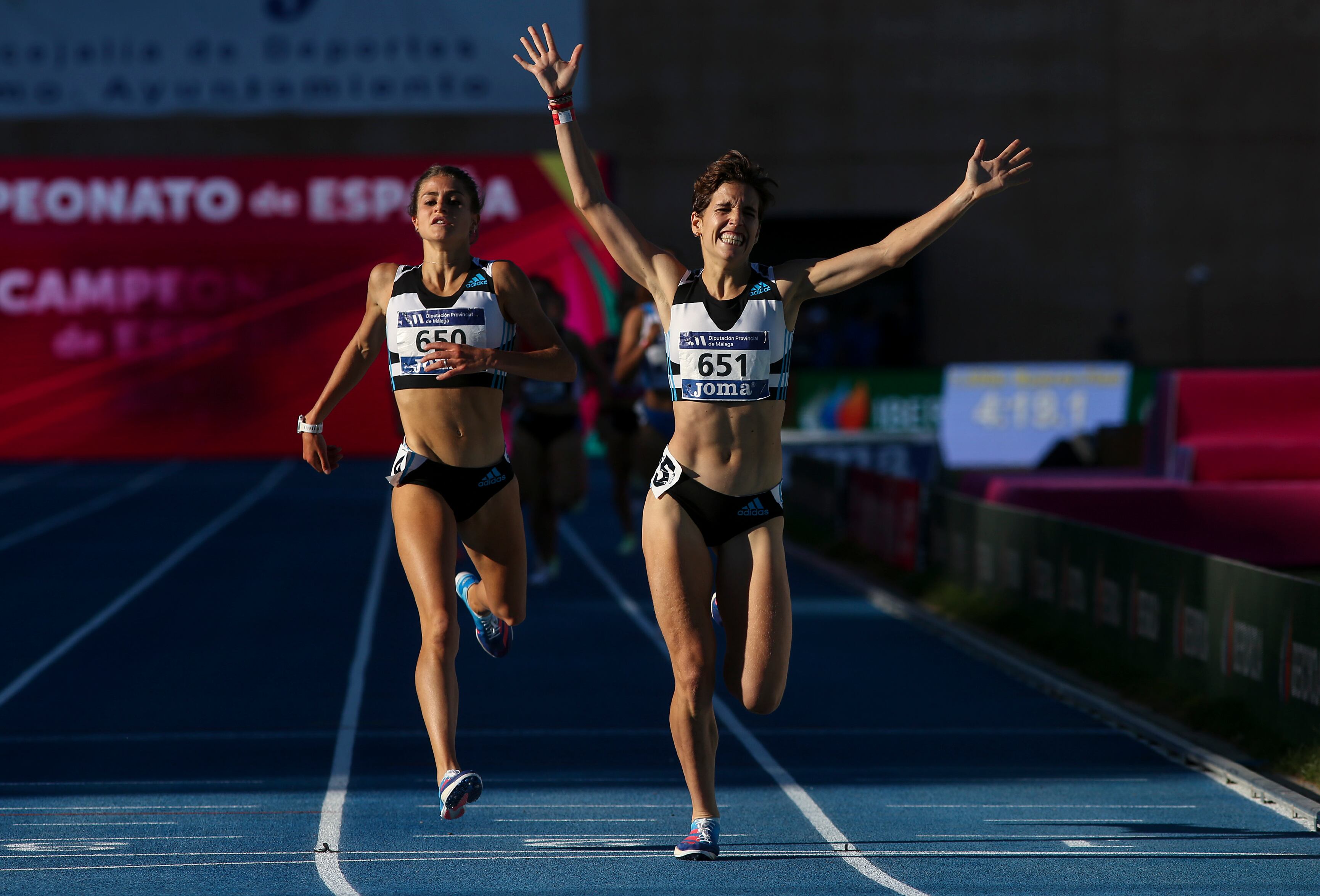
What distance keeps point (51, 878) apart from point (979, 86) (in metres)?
30.7

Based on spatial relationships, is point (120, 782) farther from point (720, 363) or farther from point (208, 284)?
Result: point (208, 284)

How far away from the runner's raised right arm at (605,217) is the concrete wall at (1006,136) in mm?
28204

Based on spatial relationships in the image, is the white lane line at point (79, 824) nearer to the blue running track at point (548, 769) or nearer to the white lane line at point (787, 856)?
the blue running track at point (548, 769)

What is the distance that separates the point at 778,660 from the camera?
6145 mm

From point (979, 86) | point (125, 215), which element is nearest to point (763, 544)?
point (125, 215)

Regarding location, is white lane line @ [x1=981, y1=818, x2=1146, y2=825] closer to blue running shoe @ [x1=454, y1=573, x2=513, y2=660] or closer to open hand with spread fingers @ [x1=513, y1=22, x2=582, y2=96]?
blue running shoe @ [x1=454, y1=573, x2=513, y2=660]

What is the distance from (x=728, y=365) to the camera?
6082 mm

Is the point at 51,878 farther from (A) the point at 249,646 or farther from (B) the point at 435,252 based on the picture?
(A) the point at 249,646

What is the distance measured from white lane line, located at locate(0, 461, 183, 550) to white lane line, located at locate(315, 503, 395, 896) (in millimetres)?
5457

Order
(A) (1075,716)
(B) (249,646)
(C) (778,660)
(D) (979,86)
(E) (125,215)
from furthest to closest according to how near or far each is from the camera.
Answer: (D) (979,86)
(E) (125,215)
(B) (249,646)
(A) (1075,716)
(C) (778,660)

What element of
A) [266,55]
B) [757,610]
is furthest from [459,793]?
[266,55]

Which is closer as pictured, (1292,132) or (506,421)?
(506,421)

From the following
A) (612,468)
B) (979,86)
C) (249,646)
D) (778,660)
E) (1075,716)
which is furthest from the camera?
(979,86)

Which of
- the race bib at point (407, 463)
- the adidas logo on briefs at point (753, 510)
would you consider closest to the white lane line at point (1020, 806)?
the adidas logo on briefs at point (753, 510)
